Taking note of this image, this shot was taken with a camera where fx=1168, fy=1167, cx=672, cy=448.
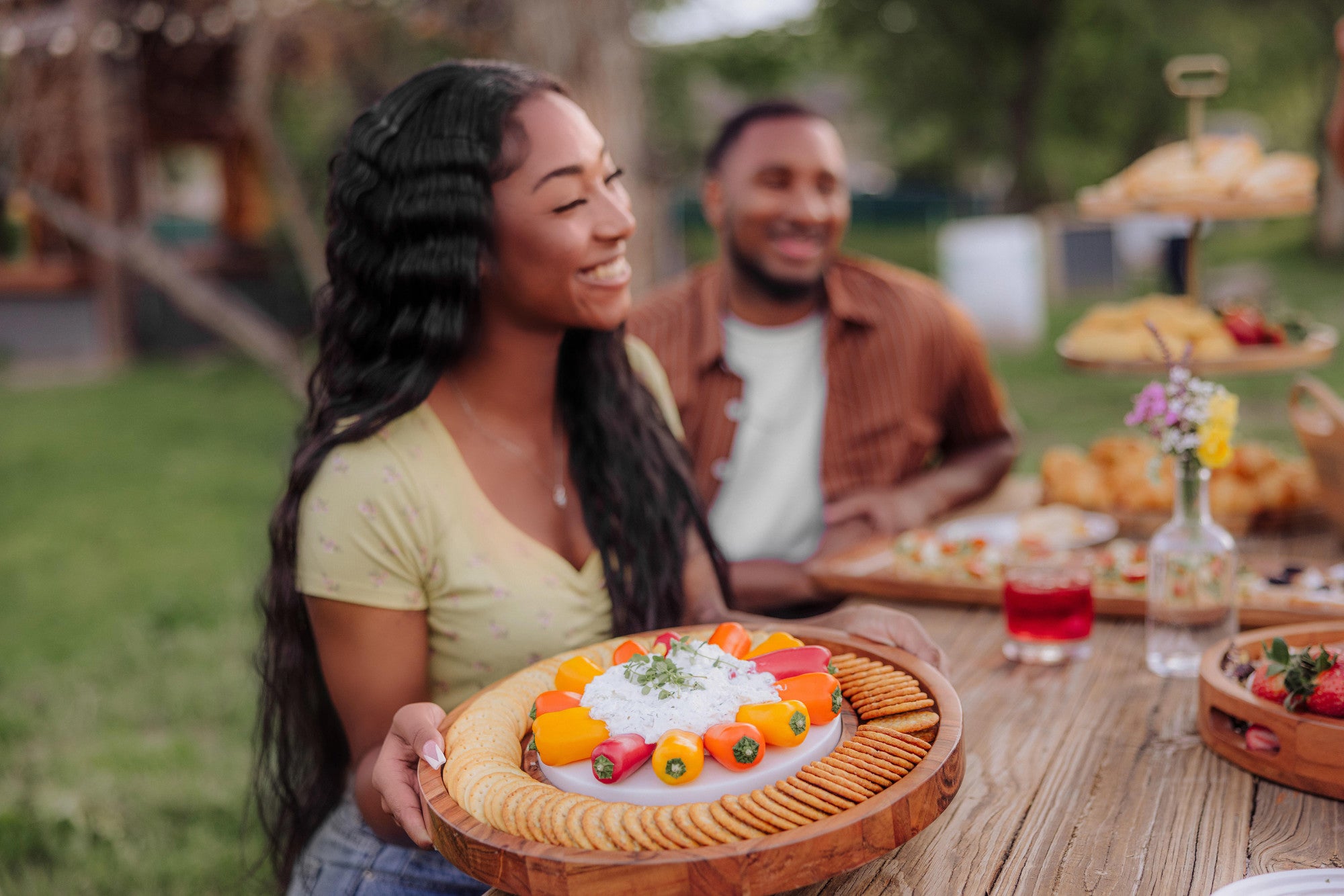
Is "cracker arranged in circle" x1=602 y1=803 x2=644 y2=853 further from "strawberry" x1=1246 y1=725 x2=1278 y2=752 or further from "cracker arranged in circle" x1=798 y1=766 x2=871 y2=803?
"strawberry" x1=1246 y1=725 x2=1278 y2=752

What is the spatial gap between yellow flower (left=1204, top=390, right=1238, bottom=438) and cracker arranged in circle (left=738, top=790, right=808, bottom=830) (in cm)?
106

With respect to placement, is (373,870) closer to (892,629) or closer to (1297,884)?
(892,629)

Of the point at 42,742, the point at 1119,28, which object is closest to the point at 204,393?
the point at 42,742

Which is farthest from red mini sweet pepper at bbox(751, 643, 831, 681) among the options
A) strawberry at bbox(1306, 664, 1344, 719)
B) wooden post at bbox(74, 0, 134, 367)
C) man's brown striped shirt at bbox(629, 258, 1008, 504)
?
wooden post at bbox(74, 0, 134, 367)

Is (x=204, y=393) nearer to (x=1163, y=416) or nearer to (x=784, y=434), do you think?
(x=784, y=434)

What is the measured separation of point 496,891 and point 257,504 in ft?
22.1

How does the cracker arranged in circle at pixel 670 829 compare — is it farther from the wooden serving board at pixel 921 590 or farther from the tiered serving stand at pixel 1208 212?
the tiered serving stand at pixel 1208 212

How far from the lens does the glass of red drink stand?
2.05m

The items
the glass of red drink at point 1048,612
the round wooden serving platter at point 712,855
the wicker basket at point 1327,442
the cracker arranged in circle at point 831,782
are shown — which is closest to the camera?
the round wooden serving platter at point 712,855

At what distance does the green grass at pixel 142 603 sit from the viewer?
3551mm

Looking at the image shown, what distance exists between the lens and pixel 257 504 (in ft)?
25.0

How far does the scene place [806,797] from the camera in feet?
4.17

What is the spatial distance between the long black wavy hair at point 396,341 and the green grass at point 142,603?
527 mm

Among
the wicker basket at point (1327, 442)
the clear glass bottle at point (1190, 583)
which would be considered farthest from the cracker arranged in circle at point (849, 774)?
the wicker basket at point (1327, 442)
